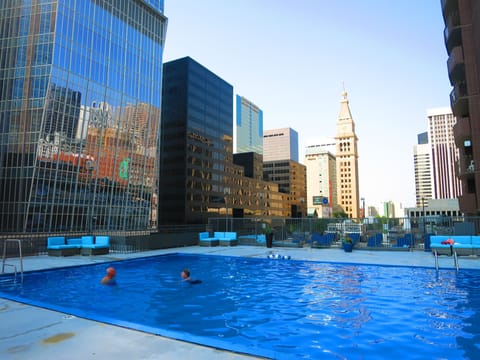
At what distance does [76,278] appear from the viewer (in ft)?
48.4

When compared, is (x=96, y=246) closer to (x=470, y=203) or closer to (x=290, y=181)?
(x=470, y=203)

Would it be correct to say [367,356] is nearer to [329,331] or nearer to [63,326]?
[329,331]

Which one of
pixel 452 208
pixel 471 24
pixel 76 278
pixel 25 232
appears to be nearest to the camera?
pixel 76 278

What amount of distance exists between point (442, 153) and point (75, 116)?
648 ft

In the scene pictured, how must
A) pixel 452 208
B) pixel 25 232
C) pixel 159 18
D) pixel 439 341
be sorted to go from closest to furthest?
1. pixel 439 341
2. pixel 25 232
3. pixel 159 18
4. pixel 452 208

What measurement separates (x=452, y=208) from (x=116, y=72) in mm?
91054

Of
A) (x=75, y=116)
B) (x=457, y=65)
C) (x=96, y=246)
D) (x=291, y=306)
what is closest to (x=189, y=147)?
(x=75, y=116)

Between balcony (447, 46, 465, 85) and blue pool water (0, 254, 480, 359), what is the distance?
1066 inches

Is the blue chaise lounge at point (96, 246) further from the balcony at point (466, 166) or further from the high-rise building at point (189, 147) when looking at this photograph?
the high-rise building at point (189, 147)

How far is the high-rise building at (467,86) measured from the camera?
Answer: 31.7m

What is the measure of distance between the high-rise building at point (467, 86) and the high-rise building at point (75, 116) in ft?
148

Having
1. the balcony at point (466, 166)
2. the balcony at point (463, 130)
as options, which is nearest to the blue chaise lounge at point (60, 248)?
the balcony at point (466, 166)

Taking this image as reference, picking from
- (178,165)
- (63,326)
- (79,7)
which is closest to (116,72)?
(79,7)

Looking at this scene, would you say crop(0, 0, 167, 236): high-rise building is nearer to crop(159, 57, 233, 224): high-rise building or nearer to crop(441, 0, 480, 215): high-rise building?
crop(159, 57, 233, 224): high-rise building
